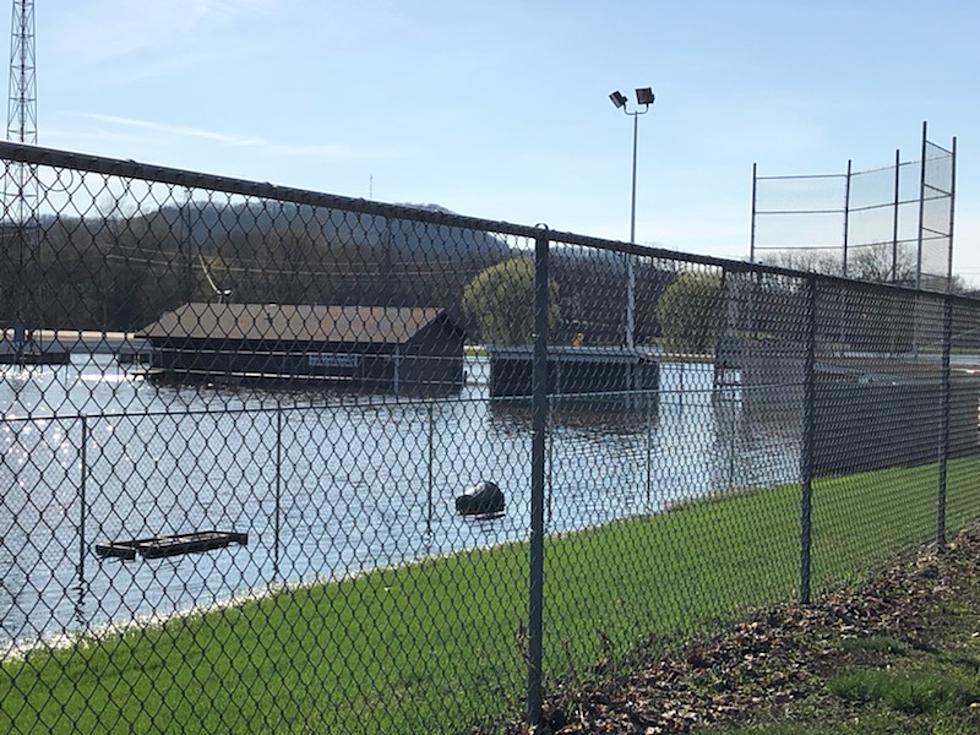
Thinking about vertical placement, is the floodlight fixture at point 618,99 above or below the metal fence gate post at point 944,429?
above

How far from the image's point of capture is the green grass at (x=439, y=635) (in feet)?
17.4

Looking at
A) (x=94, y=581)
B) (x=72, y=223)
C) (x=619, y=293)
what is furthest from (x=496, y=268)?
(x=94, y=581)

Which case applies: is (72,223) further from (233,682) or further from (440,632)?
(440,632)

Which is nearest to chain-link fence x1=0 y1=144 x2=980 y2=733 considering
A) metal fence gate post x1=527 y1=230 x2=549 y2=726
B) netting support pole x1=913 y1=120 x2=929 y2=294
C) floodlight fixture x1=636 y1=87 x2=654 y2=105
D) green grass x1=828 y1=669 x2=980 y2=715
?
metal fence gate post x1=527 y1=230 x2=549 y2=726

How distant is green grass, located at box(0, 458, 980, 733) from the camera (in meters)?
5.30

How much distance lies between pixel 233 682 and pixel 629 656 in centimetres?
214

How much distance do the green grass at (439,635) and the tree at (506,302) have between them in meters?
1.40

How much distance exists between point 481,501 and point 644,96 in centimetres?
2508

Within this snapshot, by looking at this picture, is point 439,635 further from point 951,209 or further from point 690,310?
point 951,209

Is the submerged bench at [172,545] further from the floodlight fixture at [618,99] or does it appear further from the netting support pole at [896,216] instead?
the floodlight fixture at [618,99]

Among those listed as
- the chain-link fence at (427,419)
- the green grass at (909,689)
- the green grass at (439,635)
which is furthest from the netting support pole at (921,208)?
the green grass at (909,689)

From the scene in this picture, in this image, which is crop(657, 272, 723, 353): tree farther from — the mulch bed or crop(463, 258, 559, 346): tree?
the mulch bed

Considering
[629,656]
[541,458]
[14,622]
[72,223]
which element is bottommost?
→ [14,622]

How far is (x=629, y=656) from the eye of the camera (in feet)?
18.5
